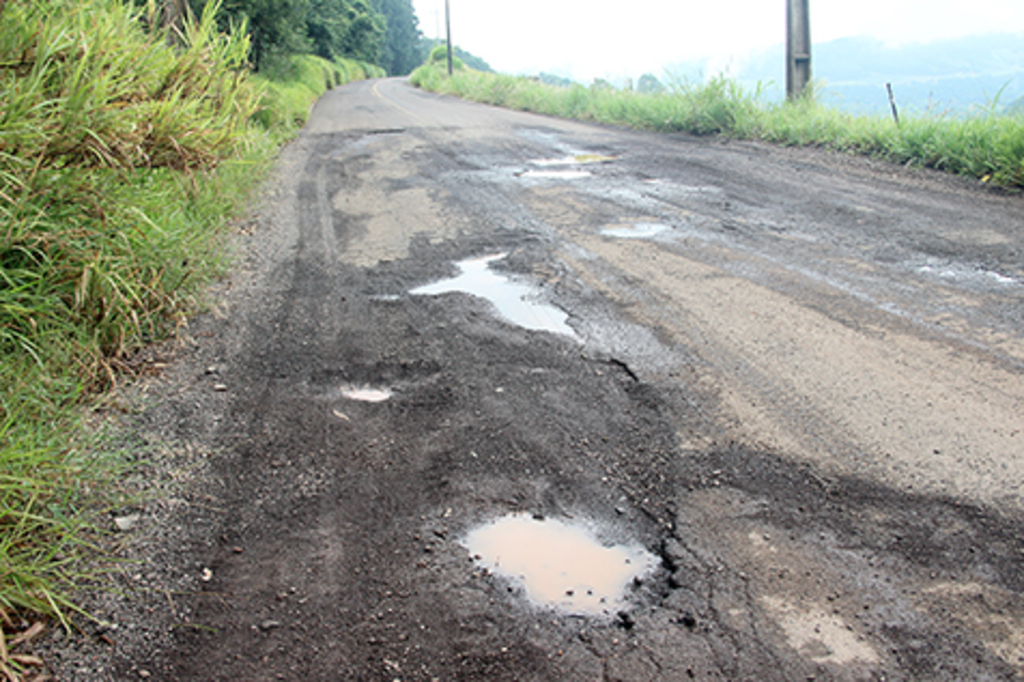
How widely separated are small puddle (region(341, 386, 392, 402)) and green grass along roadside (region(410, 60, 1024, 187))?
7011 mm

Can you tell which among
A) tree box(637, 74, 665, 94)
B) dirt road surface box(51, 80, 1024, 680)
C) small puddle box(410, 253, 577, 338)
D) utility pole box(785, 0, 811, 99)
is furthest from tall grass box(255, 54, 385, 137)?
utility pole box(785, 0, 811, 99)

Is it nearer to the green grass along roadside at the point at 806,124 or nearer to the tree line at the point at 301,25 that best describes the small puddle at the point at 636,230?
the tree line at the point at 301,25

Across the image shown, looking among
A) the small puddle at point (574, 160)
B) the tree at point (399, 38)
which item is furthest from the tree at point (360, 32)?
the small puddle at point (574, 160)

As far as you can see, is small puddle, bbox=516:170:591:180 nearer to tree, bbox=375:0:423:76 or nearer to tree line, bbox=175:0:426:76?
tree line, bbox=175:0:426:76

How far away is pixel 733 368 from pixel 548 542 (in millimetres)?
1681

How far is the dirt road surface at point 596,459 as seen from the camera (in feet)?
6.53

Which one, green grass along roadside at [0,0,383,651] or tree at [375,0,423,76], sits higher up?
tree at [375,0,423,76]

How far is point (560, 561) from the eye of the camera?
2.38 metres

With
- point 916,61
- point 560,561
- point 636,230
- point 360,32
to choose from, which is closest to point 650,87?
point 636,230

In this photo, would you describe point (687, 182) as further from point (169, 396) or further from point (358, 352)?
point (169, 396)

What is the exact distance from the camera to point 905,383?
11.3ft

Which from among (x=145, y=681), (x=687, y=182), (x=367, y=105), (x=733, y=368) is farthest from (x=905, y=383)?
(x=367, y=105)

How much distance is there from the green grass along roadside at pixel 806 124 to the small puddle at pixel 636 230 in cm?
381

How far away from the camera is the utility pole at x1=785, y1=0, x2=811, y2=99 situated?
12383 millimetres
